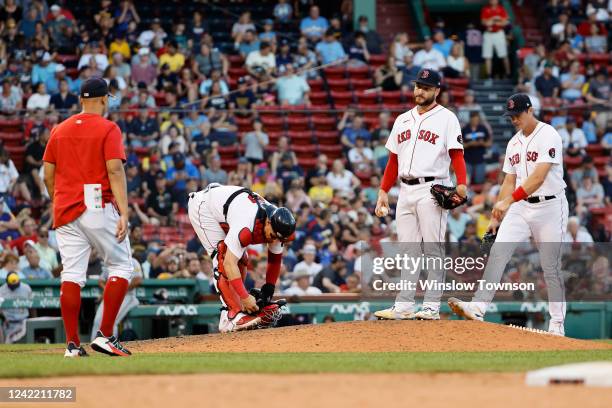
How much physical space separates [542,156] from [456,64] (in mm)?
12595

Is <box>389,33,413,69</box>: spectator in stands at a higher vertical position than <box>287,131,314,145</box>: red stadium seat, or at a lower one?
higher

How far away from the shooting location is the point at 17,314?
14.9 meters

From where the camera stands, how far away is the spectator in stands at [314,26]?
24094 mm

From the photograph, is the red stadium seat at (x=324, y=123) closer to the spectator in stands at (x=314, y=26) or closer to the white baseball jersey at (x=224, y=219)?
the spectator in stands at (x=314, y=26)

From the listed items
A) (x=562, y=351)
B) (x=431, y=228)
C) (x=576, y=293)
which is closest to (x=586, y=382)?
(x=562, y=351)

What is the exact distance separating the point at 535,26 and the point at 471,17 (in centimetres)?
186

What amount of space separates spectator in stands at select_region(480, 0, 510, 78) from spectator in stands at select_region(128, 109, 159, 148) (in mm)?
8727

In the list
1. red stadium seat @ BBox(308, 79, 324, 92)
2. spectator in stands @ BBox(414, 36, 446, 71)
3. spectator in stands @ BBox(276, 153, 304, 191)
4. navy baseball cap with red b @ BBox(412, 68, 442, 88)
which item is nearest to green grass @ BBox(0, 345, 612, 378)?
navy baseball cap with red b @ BBox(412, 68, 442, 88)

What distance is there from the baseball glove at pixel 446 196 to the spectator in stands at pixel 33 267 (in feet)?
23.0

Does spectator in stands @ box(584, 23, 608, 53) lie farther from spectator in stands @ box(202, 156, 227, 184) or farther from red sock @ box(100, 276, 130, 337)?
red sock @ box(100, 276, 130, 337)

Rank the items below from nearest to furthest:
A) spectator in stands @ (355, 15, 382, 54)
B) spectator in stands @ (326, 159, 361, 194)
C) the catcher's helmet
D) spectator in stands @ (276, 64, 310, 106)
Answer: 1. the catcher's helmet
2. spectator in stands @ (326, 159, 361, 194)
3. spectator in stands @ (276, 64, 310, 106)
4. spectator in stands @ (355, 15, 382, 54)

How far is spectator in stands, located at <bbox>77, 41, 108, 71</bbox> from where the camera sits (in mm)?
21297

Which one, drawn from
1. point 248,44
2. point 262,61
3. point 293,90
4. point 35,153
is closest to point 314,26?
point 248,44

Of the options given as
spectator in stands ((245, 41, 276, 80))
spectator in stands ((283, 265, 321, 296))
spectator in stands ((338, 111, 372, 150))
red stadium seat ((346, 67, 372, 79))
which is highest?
spectator in stands ((245, 41, 276, 80))
